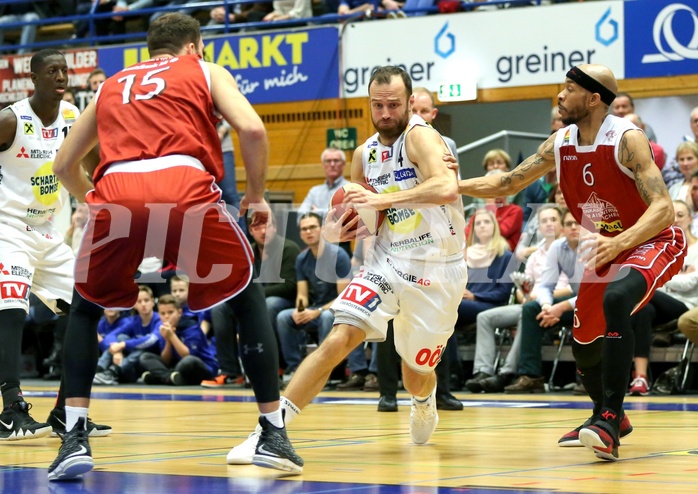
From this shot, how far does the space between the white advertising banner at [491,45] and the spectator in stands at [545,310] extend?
313cm

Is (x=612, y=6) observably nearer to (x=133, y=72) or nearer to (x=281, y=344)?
(x=281, y=344)

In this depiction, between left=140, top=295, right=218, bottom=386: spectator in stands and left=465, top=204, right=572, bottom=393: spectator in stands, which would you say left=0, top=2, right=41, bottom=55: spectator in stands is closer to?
left=140, top=295, right=218, bottom=386: spectator in stands

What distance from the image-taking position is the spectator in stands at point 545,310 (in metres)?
10.6

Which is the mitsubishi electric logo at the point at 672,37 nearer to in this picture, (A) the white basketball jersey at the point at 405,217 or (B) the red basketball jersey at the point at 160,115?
(A) the white basketball jersey at the point at 405,217

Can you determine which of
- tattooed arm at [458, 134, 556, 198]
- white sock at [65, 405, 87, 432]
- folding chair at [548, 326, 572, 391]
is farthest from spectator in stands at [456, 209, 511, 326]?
white sock at [65, 405, 87, 432]

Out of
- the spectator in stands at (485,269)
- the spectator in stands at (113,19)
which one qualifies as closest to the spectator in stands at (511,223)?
the spectator in stands at (485,269)

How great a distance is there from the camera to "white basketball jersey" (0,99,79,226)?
7.16 metres

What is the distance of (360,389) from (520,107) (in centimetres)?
557

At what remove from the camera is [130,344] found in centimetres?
1309

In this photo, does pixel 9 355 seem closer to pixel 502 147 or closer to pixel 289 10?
pixel 502 147

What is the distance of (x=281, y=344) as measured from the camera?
39.8 feet

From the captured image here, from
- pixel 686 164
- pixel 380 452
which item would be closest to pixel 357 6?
pixel 686 164

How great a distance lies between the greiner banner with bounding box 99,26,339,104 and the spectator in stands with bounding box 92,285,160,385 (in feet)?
11.8

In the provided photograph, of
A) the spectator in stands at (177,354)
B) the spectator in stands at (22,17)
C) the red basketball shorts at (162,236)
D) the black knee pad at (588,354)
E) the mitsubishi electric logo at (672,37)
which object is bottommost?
the spectator in stands at (177,354)
